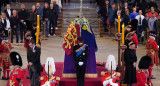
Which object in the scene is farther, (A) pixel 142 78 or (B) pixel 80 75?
(B) pixel 80 75

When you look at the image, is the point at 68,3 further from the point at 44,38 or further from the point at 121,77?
the point at 121,77

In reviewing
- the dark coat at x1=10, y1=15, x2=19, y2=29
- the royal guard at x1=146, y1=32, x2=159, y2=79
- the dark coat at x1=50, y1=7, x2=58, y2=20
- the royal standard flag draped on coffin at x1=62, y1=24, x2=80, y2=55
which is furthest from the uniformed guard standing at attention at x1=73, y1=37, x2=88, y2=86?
the dark coat at x1=50, y1=7, x2=58, y2=20

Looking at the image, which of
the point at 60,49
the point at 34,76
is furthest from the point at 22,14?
the point at 34,76

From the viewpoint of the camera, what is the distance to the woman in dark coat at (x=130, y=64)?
15.4 m

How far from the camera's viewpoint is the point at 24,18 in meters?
23.8

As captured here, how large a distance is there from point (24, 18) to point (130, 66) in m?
9.90

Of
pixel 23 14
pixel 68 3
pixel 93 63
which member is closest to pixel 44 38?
pixel 23 14

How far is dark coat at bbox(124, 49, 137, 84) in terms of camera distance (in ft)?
50.4

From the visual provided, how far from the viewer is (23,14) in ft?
77.9

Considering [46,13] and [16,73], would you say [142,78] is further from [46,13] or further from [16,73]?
[46,13]

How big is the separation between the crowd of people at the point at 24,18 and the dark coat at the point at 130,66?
7.85m

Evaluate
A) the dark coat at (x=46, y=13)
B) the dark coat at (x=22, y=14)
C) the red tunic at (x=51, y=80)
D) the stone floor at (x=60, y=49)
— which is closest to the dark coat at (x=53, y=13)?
the dark coat at (x=46, y=13)

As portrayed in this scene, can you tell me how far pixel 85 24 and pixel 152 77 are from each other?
12.0ft

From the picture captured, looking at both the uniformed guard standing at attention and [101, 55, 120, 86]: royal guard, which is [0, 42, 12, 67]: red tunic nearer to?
the uniformed guard standing at attention
